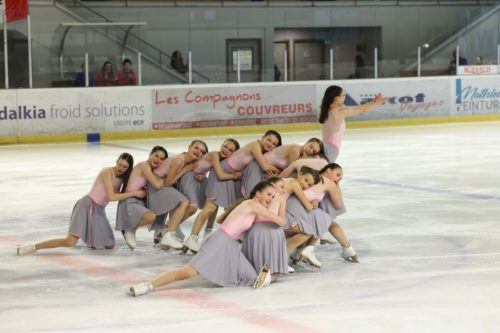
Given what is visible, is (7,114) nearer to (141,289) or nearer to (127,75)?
(127,75)

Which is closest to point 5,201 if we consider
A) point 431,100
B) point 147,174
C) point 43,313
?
point 147,174

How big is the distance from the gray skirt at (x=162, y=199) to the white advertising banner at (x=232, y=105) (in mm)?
12901

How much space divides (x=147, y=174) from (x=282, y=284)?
2.30m

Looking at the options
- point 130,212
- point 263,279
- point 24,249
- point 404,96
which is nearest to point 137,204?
point 130,212

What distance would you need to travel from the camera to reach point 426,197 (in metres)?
12.5

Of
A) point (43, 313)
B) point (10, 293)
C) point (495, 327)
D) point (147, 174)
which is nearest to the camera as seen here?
point (495, 327)

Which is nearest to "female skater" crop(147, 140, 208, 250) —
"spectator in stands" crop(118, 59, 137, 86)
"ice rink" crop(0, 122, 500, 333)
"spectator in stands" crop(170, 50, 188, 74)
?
Result: "ice rink" crop(0, 122, 500, 333)

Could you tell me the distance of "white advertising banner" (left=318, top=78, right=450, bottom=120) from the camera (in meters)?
24.5

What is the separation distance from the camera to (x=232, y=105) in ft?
76.2

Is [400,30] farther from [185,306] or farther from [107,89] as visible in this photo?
[185,306]

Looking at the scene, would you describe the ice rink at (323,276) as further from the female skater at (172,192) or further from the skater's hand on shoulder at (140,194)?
the skater's hand on shoulder at (140,194)

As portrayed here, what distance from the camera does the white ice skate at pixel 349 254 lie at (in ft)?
28.0

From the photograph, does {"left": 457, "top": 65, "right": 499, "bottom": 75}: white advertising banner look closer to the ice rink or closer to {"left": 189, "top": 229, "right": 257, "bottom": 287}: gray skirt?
the ice rink

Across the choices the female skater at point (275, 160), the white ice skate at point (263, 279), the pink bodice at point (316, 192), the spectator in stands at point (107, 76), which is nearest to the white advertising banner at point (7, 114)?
the spectator in stands at point (107, 76)
